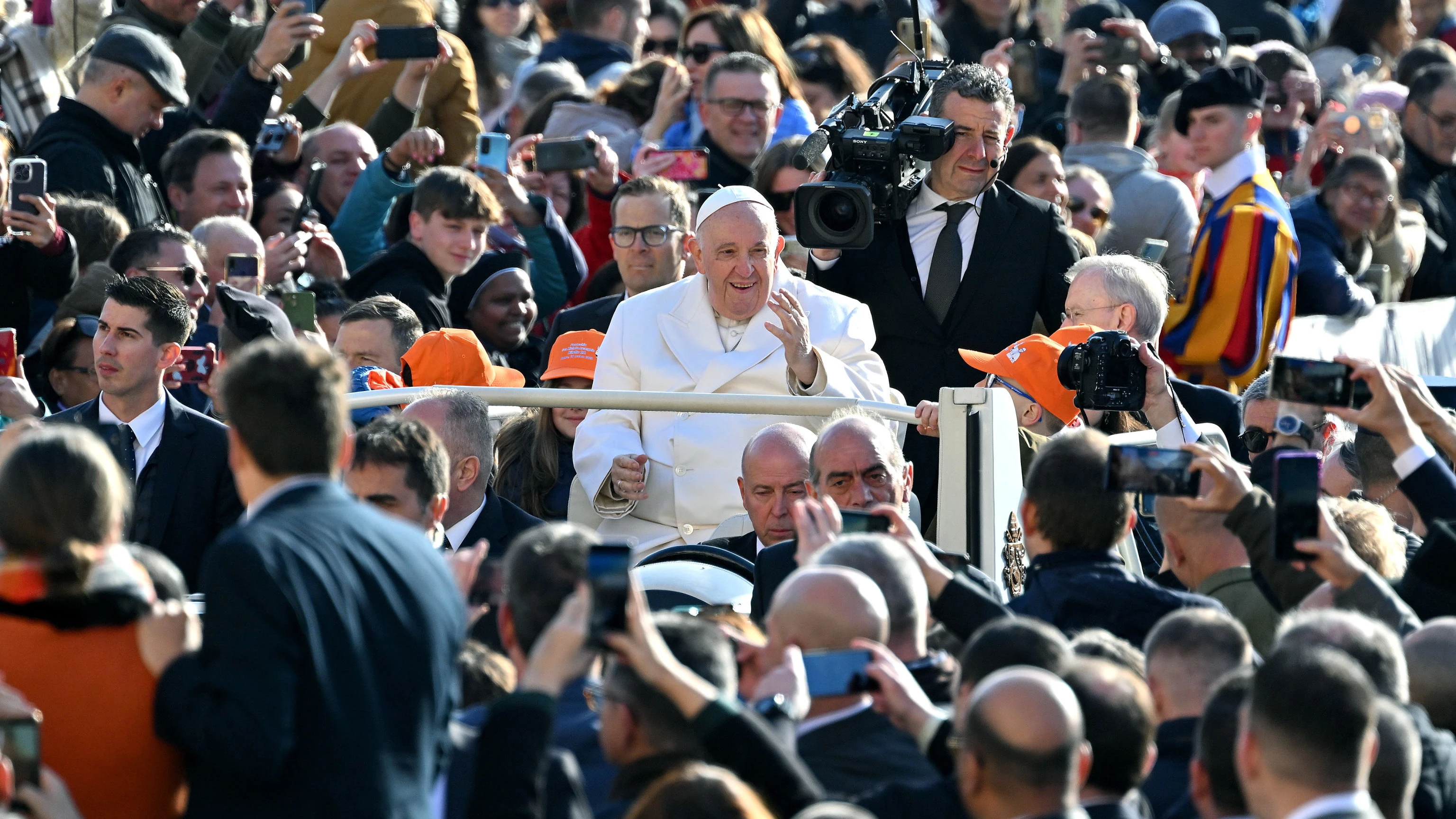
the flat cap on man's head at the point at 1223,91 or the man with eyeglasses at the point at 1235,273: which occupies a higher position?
the flat cap on man's head at the point at 1223,91

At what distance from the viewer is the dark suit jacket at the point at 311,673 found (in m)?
3.16

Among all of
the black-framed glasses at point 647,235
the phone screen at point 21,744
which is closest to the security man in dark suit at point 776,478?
the black-framed glasses at point 647,235

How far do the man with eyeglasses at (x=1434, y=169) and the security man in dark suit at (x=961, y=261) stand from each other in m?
4.26

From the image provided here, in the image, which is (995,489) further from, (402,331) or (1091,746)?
(402,331)

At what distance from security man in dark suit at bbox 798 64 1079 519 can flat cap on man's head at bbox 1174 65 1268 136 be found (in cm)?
179

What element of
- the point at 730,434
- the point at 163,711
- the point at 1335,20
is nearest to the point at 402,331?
the point at 730,434

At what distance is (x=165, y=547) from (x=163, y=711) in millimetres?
2647

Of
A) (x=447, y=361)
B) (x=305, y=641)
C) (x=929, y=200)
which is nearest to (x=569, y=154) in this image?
(x=447, y=361)

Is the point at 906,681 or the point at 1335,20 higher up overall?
the point at 1335,20

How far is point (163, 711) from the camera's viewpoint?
3275mm

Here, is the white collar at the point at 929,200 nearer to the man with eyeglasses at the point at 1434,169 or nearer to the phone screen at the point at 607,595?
the phone screen at the point at 607,595

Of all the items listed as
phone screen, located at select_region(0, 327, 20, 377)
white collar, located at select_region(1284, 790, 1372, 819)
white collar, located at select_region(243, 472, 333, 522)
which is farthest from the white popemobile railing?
white collar, located at select_region(243, 472, 333, 522)

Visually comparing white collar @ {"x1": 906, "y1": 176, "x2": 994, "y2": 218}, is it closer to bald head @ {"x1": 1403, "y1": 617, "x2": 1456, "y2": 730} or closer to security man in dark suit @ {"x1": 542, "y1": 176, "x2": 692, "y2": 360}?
security man in dark suit @ {"x1": 542, "y1": 176, "x2": 692, "y2": 360}

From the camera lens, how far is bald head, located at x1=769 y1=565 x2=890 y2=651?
12.6 ft
